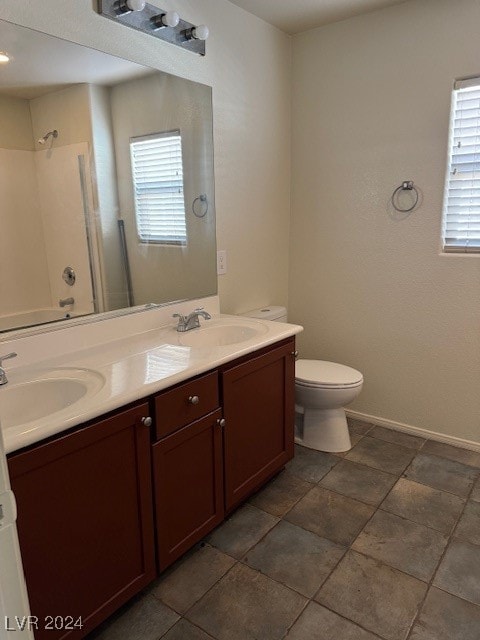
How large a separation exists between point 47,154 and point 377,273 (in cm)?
195

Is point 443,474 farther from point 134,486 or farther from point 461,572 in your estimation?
point 134,486

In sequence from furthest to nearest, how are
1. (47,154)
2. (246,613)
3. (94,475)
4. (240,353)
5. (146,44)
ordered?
(146,44) → (240,353) → (47,154) → (246,613) → (94,475)

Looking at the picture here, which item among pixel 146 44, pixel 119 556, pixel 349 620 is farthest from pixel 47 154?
pixel 349 620

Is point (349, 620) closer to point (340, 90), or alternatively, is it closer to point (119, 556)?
point (119, 556)

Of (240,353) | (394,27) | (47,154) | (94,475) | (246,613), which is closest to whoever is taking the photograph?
(94,475)

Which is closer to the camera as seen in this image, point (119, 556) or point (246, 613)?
point (119, 556)

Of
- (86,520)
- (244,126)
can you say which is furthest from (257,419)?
(244,126)

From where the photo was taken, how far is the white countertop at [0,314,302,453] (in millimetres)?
1229

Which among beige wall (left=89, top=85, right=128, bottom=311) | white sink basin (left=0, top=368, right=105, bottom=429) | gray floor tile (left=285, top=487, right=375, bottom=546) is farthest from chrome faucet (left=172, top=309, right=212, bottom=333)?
gray floor tile (left=285, top=487, right=375, bottom=546)

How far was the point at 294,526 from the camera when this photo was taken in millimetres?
2039

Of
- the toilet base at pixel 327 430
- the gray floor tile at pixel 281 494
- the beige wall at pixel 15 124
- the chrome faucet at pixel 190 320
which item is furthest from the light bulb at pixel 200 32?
the gray floor tile at pixel 281 494

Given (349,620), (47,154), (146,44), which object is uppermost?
(146,44)

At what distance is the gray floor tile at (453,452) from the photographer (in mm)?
2566

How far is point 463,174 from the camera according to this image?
2.46 meters
